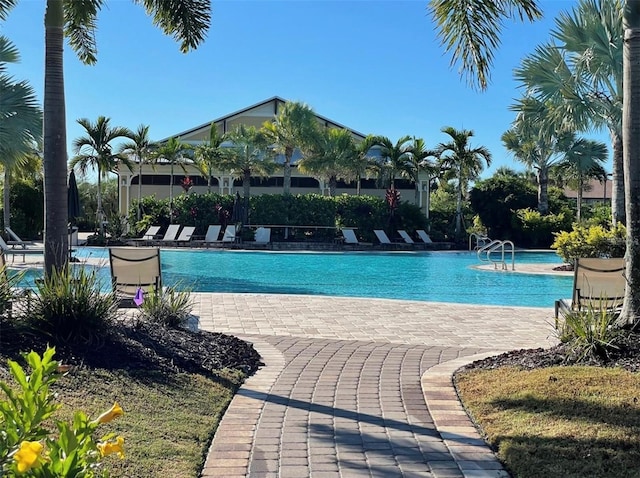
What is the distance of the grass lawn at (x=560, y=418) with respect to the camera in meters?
3.11

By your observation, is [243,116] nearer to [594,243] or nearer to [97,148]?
[97,148]

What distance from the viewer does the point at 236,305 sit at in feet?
31.8

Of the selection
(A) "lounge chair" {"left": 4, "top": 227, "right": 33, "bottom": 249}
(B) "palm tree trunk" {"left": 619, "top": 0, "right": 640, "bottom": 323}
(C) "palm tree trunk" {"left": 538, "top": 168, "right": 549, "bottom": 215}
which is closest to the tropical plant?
(C) "palm tree trunk" {"left": 538, "top": 168, "right": 549, "bottom": 215}

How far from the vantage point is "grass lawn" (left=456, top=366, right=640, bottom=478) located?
10.2 feet

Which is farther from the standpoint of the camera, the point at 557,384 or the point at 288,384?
the point at 288,384

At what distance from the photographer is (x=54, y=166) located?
6.49 meters

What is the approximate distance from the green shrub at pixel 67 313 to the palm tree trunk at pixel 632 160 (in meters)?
4.47

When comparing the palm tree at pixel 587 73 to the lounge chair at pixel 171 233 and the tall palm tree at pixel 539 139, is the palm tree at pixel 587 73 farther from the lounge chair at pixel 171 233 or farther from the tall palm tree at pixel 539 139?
the lounge chair at pixel 171 233

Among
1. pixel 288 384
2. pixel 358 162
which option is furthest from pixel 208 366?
pixel 358 162

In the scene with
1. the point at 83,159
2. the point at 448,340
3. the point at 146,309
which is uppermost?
the point at 83,159

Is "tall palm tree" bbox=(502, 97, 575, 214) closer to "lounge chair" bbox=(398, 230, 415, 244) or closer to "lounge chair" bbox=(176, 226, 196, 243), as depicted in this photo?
"lounge chair" bbox=(398, 230, 415, 244)

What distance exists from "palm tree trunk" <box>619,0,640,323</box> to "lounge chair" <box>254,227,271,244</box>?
22242 mm

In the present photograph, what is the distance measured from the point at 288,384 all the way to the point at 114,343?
1472 mm

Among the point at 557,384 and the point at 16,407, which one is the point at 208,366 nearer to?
the point at 557,384
